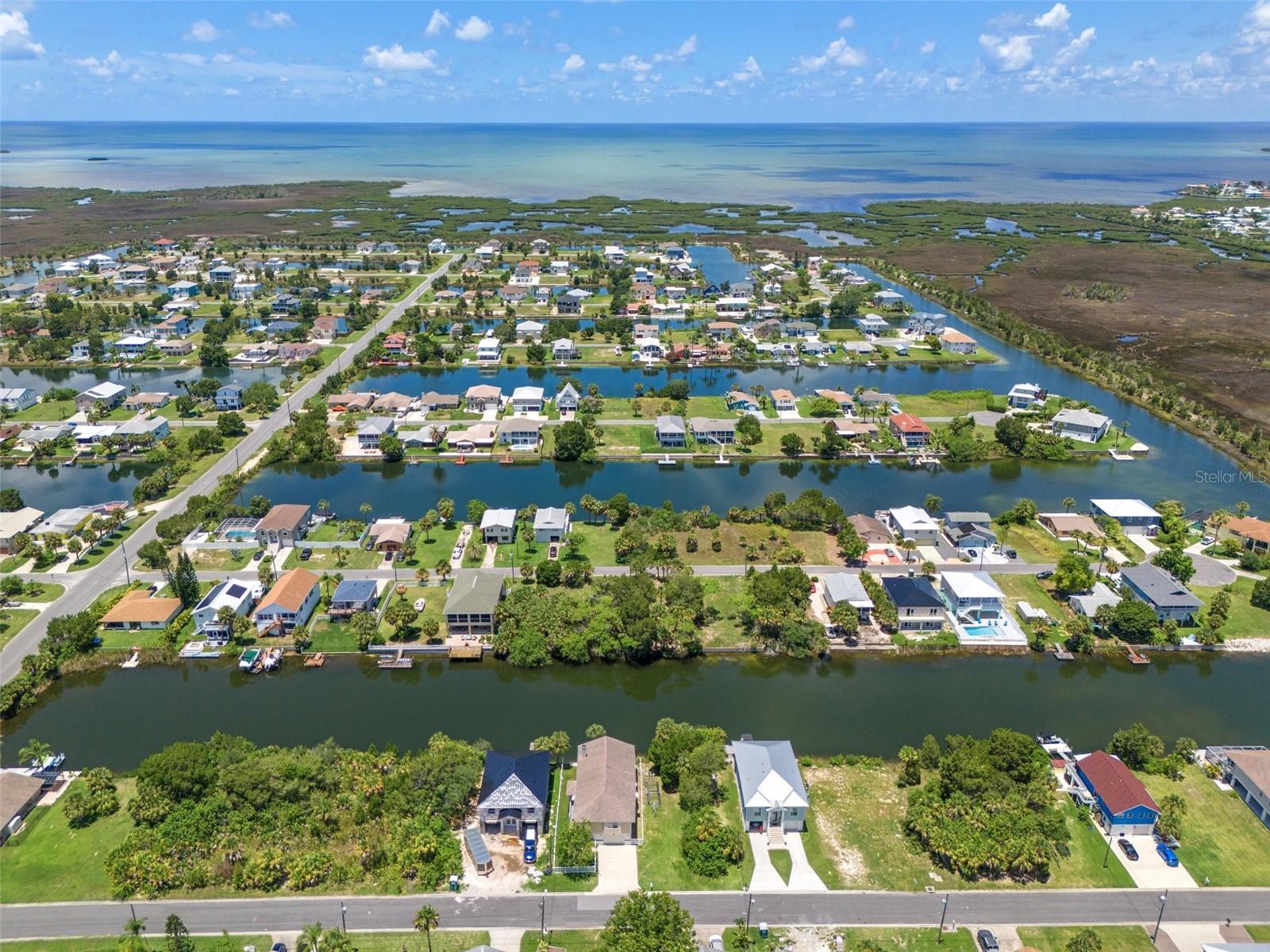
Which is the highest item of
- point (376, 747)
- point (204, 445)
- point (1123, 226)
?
point (1123, 226)

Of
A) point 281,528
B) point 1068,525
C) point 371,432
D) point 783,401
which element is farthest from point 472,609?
Result: point 783,401

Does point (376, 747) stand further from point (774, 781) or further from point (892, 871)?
point (892, 871)

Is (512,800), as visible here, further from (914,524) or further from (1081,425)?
(1081,425)

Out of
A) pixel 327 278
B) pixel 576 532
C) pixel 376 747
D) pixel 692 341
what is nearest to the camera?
pixel 376 747

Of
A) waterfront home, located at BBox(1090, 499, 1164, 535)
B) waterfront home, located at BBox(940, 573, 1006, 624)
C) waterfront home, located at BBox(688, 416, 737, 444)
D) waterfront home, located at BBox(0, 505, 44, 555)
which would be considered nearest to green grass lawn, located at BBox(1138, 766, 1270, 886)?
waterfront home, located at BBox(940, 573, 1006, 624)

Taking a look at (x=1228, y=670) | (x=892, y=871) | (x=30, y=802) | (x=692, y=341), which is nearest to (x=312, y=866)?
(x=30, y=802)

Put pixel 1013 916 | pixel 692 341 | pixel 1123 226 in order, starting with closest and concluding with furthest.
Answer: pixel 1013 916 < pixel 692 341 < pixel 1123 226

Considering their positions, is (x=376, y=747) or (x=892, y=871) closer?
(x=892, y=871)
